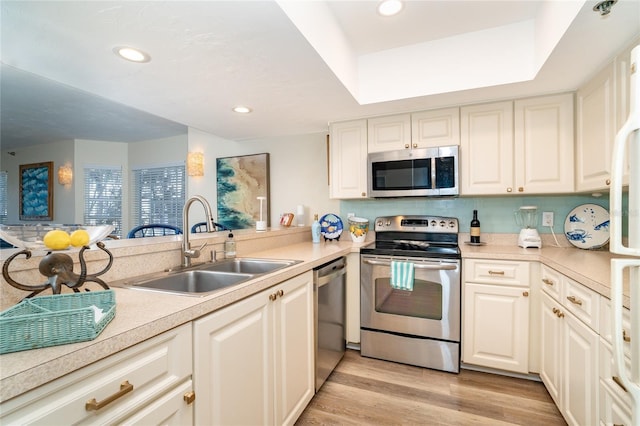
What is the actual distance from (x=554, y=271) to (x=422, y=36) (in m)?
1.79

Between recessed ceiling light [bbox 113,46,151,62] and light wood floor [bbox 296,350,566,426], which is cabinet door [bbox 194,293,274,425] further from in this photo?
recessed ceiling light [bbox 113,46,151,62]

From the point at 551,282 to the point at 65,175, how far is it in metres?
6.62

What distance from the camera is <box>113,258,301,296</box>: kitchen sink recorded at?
51.3 inches

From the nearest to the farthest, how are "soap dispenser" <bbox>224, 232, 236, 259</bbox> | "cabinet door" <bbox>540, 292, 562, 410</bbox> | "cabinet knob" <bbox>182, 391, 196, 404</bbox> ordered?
1. "cabinet knob" <bbox>182, 391, 196, 404</bbox>
2. "cabinet door" <bbox>540, 292, 562, 410</bbox>
3. "soap dispenser" <bbox>224, 232, 236, 259</bbox>

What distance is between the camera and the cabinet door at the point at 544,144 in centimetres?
207

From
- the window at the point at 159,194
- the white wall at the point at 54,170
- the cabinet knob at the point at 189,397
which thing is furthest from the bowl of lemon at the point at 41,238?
the white wall at the point at 54,170

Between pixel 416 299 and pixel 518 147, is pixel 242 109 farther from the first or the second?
pixel 518 147

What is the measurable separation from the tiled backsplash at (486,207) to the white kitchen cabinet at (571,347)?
0.72 m

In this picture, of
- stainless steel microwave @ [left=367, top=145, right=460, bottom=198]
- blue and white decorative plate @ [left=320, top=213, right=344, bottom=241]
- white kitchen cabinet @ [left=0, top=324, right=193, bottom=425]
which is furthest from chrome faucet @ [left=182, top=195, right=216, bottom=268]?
stainless steel microwave @ [left=367, top=145, right=460, bottom=198]

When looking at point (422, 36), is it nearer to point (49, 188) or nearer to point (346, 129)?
point (346, 129)

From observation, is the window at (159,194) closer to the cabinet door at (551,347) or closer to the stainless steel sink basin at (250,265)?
the stainless steel sink basin at (250,265)

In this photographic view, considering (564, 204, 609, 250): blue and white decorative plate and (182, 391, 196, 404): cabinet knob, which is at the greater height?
(564, 204, 609, 250): blue and white decorative plate

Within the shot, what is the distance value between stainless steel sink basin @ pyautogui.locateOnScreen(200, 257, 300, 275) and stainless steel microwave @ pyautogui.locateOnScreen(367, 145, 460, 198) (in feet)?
4.01

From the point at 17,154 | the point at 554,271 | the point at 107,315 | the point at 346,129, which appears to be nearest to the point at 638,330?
the point at 554,271
